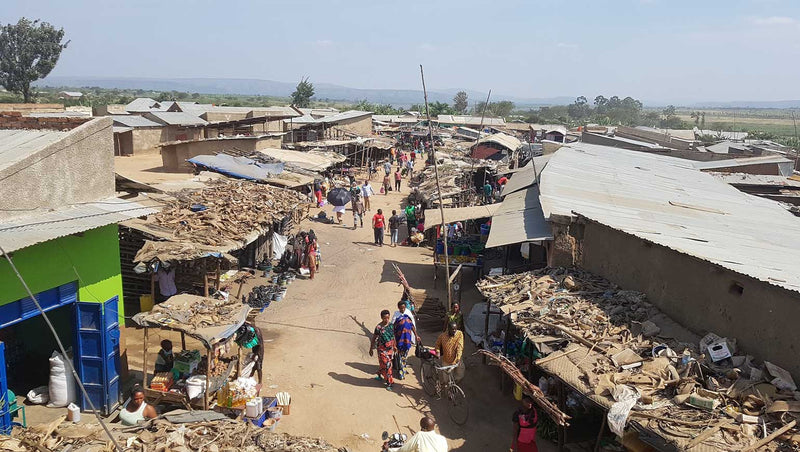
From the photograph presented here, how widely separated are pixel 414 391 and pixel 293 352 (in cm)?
294

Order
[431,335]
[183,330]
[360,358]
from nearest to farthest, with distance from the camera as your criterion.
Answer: [183,330]
[360,358]
[431,335]

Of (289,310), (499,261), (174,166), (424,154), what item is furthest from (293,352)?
(424,154)

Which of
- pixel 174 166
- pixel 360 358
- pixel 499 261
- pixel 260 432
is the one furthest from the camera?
pixel 174 166

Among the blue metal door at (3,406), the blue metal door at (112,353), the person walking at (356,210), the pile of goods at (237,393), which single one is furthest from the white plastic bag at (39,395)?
the person walking at (356,210)

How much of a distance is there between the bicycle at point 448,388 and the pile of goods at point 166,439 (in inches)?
127

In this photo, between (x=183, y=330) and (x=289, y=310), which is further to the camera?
(x=289, y=310)

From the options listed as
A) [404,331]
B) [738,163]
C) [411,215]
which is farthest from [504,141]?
[404,331]

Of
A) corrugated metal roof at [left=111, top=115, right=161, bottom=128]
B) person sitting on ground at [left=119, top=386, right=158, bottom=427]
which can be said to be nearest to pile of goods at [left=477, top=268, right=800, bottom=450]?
person sitting on ground at [left=119, top=386, right=158, bottom=427]

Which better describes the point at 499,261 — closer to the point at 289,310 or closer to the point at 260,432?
the point at 289,310

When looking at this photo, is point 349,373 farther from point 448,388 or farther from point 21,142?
point 21,142

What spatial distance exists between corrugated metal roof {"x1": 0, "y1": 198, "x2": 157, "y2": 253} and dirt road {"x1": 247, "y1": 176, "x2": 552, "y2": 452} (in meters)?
4.02

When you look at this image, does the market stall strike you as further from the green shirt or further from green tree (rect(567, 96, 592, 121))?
green tree (rect(567, 96, 592, 121))

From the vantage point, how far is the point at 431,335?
13.3 m

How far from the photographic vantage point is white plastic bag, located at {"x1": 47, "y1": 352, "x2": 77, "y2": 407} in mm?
8898
